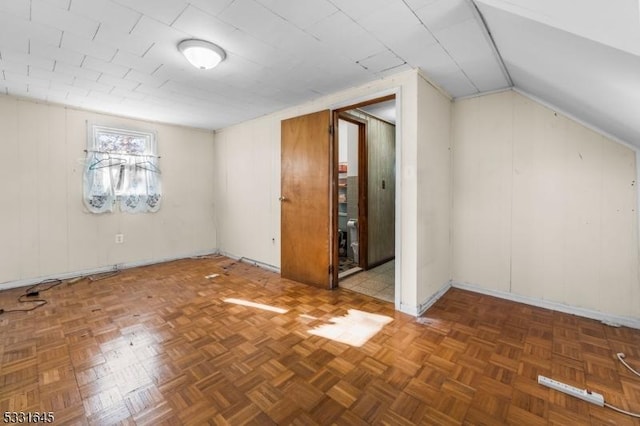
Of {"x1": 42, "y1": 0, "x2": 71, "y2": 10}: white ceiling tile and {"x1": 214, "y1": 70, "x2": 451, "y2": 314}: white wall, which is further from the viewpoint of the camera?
{"x1": 214, "y1": 70, "x2": 451, "y2": 314}: white wall

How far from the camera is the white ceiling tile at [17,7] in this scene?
64.4 inches

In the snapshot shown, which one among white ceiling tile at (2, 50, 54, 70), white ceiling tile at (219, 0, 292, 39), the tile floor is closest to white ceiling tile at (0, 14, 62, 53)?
white ceiling tile at (2, 50, 54, 70)

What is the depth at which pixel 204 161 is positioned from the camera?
16.8ft

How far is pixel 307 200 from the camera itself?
3500 mm

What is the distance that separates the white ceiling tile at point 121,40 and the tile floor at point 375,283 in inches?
121

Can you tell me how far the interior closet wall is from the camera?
418 cm

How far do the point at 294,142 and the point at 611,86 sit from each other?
2.87 metres

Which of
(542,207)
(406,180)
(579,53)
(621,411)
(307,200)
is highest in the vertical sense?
(579,53)

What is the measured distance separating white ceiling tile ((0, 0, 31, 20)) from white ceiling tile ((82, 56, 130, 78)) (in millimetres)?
599

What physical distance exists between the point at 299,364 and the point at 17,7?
113 inches

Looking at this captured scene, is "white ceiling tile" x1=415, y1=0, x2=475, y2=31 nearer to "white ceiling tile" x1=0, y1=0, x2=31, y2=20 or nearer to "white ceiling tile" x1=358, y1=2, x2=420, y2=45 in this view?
"white ceiling tile" x1=358, y1=2, x2=420, y2=45

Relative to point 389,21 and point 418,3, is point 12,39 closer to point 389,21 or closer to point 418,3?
point 389,21

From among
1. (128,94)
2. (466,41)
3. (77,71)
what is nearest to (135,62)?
(77,71)

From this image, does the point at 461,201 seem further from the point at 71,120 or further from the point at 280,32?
the point at 71,120
